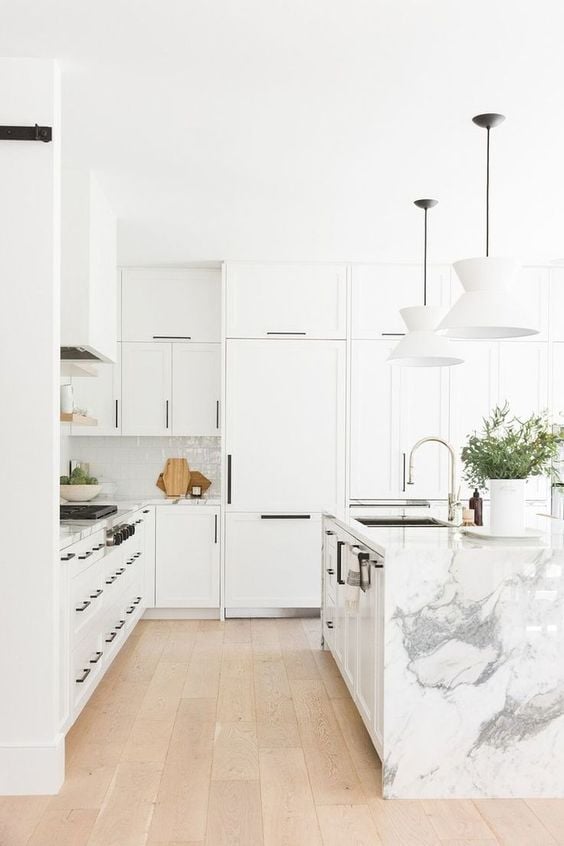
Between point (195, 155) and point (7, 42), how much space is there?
3.89 ft

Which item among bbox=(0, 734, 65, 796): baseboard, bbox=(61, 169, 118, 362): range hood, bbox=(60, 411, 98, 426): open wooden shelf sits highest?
bbox=(61, 169, 118, 362): range hood

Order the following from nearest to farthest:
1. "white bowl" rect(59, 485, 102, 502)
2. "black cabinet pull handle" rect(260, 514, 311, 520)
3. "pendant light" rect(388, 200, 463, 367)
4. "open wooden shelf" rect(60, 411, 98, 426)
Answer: "pendant light" rect(388, 200, 463, 367) < "open wooden shelf" rect(60, 411, 98, 426) < "white bowl" rect(59, 485, 102, 502) < "black cabinet pull handle" rect(260, 514, 311, 520)

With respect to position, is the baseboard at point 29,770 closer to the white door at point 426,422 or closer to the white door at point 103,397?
the white door at point 103,397

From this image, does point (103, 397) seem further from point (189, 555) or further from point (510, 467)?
point (510, 467)

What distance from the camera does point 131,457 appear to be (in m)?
6.27

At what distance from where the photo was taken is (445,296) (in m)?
5.90

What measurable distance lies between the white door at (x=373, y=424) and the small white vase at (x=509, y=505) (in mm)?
2731

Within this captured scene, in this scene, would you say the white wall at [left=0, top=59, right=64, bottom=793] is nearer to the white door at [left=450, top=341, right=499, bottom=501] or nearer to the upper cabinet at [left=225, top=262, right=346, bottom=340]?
the upper cabinet at [left=225, top=262, right=346, bottom=340]

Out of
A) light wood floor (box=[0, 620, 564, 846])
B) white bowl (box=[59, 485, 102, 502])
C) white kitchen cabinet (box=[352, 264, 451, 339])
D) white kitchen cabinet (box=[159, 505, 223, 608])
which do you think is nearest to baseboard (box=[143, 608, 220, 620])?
white kitchen cabinet (box=[159, 505, 223, 608])

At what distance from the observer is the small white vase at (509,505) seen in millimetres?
3043

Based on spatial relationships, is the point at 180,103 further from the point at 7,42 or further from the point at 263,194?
the point at 263,194

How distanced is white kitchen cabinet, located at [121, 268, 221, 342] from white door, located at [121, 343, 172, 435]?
118 millimetres

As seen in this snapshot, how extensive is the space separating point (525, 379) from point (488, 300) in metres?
3.09

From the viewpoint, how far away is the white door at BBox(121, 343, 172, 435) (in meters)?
5.96
